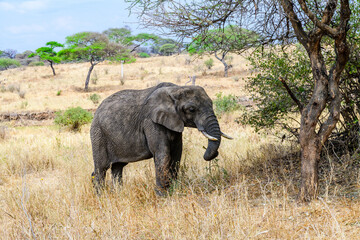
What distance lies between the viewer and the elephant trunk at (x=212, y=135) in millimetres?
5125

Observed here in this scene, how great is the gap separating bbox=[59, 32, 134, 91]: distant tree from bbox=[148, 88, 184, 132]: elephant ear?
3093cm

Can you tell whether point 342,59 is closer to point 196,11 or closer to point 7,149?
point 196,11

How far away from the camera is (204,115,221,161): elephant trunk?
512 cm

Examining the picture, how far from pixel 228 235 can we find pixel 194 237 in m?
0.35

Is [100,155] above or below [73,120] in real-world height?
above

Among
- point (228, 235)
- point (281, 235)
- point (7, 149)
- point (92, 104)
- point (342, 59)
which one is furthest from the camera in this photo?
point (92, 104)

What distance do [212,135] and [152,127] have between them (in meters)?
0.94

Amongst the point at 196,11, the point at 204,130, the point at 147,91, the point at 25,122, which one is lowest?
the point at 25,122

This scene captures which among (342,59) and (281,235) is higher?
(342,59)

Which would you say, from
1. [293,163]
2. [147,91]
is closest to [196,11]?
[147,91]

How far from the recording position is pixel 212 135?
17.0ft

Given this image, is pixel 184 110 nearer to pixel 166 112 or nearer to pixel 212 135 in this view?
pixel 166 112

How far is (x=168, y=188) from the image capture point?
5645 mm

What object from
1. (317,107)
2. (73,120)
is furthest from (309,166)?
(73,120)
